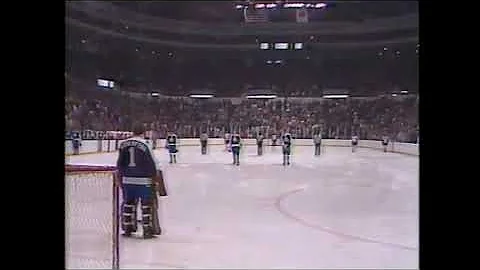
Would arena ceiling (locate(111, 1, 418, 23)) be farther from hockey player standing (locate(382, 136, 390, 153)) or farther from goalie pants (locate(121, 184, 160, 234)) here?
goalie pants (locate(121, 184, 160, 234))

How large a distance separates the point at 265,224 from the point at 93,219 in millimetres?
1237

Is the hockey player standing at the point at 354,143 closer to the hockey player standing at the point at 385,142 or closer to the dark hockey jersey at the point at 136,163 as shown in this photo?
the hockey player standing at the point at 385,142

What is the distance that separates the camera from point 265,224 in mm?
4109

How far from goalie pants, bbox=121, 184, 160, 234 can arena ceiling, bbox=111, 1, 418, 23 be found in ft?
22.8

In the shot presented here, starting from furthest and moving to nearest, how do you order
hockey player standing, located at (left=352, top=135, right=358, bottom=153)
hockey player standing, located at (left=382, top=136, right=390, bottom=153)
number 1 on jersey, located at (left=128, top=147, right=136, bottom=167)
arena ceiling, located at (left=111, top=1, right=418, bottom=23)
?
hockey player standing, located at (left=352, top=135, right=358, bottom=153) < hockey player standing, located at (left=382, top=136, right=390, bottom=153) < arena ceiling, located at (left=111, top=1, right=418, bottom=23) < number 1 on jersey, located at (left=128, top=147, right=136, bottom=167)

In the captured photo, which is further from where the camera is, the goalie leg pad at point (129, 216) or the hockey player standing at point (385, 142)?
the hockey player standing at point (385, 142)

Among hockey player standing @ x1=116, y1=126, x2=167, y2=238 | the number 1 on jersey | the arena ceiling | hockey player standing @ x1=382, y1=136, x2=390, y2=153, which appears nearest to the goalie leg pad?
hockey player standing @ x1=116, y1=126, x2=167, y2=238

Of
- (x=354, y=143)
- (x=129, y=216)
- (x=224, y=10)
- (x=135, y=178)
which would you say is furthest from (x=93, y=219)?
(x=354, y=143)

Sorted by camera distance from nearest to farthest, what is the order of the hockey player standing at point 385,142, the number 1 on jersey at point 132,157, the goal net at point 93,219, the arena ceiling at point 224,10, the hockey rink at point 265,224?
the goal net at point 93,219, the hockey rink at point 265,224, the number 1 on jersey at point 132,157, the arena ceiling at point 224,10, the hockey player standing at point 385,142

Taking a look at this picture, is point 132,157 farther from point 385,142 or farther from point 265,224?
point 385,142

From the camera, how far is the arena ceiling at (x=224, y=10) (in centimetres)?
1029

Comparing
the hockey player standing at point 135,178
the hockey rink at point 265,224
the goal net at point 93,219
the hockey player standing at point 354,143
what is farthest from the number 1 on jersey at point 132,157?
the hockey player standing at point 354,143

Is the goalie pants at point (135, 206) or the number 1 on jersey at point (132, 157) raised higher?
the number 1 on jersey at point (132, 157)

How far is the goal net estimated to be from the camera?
104 inches
